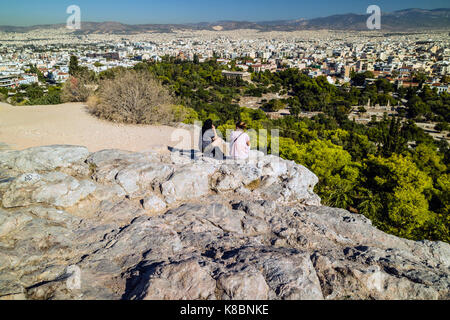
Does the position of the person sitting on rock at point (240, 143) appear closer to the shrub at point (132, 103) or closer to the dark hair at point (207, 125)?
the dark hair at point (207, 125)

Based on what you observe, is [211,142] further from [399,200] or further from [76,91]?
[76,91]

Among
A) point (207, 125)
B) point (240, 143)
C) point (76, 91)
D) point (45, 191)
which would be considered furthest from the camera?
point (76, 91)

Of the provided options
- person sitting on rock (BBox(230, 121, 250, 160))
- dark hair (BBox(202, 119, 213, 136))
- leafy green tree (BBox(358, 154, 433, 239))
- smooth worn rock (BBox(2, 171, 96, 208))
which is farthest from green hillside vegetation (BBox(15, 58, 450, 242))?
smooth worn rock (BBox(2, 171, 96, 208))

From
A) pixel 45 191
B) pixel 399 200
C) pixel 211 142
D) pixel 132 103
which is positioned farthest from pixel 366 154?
pixel 45 191

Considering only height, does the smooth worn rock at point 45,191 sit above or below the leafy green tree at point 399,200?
above

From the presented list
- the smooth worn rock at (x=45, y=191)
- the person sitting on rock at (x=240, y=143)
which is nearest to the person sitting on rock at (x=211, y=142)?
the person sitting on rock at (x=240, y=143)

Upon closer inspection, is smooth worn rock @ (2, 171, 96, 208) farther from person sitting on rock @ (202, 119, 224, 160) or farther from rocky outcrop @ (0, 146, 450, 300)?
person sitting on rock @ (202, 119, 224, 160)

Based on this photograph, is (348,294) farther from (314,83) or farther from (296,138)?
(314,83)
